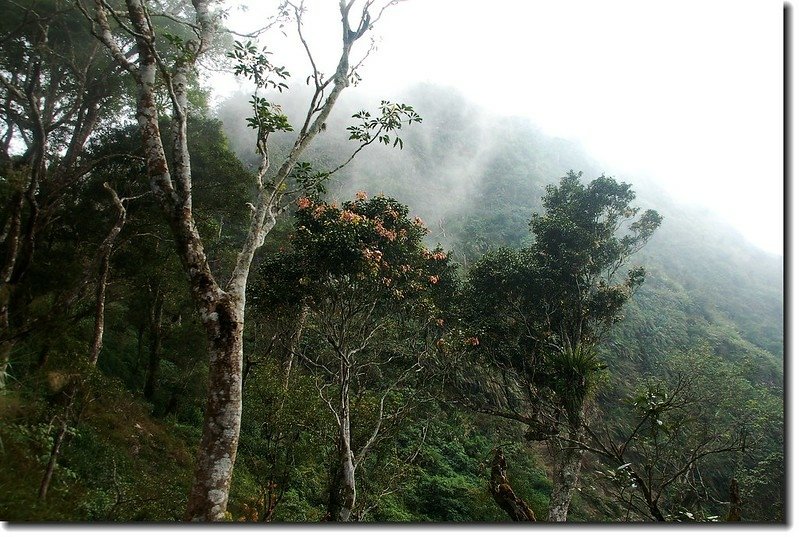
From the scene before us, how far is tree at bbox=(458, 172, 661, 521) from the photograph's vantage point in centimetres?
867

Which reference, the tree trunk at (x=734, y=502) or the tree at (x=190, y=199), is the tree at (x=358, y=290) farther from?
the tree trunk at (x=734, y=502)

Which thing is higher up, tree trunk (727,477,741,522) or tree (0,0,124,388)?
tree (0,0,124,388)

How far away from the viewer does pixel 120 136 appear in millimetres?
8156

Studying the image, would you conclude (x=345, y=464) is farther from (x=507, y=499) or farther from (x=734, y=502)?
(x=734, y=502)

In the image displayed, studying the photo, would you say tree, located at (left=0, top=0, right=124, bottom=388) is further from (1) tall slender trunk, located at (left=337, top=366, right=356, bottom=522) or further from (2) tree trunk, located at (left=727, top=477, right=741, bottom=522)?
(2) tree trunk, located at (left=727, top=477, right=741, bottom=522)

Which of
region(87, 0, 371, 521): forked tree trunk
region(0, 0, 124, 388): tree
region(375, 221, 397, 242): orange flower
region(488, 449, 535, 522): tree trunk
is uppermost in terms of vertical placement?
region(0, 0, 124, 388): tree

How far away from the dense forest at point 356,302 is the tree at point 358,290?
5 cm

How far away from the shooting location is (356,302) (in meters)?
6.96

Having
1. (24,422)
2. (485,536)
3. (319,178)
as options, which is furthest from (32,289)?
(485,536)

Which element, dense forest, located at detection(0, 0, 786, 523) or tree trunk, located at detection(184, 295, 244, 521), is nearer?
tree trunk, located at detection(184, 295, 244, 521)

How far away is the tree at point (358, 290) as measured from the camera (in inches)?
261

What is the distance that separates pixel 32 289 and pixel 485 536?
6.93 meters

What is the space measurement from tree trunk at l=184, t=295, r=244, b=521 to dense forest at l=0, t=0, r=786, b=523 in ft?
1.45

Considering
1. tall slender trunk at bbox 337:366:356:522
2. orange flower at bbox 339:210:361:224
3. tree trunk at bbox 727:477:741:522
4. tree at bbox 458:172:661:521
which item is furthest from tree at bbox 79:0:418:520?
tree at bbox 458:172:661:521
